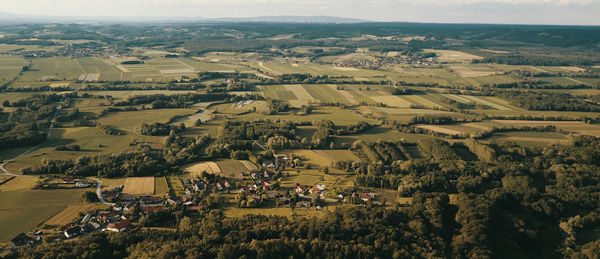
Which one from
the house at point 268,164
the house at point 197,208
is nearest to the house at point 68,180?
the house at point 197,208

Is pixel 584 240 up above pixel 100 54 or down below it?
below

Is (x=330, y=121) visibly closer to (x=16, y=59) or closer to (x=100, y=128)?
(x=100, y=128)

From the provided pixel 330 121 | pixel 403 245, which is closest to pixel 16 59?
pixel 330 121

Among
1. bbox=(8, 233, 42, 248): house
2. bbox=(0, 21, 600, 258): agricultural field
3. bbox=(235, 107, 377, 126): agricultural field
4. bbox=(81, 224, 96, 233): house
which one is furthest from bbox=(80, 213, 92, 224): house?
bbox=(235, 107, 377, 126): agricultural field

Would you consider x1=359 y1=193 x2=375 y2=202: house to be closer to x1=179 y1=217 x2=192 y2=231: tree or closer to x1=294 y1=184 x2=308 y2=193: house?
x1=294 y1=184 x2=308 y2=193: house

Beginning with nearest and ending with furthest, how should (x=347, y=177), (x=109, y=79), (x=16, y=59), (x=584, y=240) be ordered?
(x=584, y=240), (x=347, y=177), (x=109, y=79), (x=16, y=59)

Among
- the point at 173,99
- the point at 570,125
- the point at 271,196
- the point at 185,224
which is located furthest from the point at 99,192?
the point at 570,125

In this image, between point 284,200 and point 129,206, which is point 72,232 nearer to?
point 129,206

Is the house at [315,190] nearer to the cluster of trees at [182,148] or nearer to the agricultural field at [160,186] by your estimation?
the agricultural field at [160,186]
